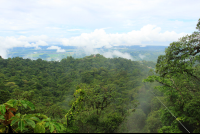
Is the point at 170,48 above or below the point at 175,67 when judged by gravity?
above

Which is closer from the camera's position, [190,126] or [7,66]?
[190,126]

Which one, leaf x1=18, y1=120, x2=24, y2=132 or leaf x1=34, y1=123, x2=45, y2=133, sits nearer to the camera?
leaf x1=18, y1=120, x2=24, y2=132

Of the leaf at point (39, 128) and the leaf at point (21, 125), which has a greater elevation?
the leaf at point (21, 125)

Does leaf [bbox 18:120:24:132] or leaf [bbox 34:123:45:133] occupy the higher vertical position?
leaf [bbox 18:120:24:132]

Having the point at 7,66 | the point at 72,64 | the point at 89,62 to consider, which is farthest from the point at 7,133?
the point at 89,62

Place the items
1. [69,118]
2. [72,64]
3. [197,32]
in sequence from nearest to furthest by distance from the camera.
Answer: [69,118]
[197,32]
[72,64]

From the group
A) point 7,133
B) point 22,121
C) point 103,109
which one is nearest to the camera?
point 22,121

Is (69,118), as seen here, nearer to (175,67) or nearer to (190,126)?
(175,67)

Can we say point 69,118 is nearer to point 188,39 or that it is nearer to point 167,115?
point 167,115

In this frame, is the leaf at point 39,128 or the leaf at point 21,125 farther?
the leaf at point 39,128

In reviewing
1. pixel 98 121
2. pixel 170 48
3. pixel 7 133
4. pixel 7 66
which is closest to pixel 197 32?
pixel 170 48

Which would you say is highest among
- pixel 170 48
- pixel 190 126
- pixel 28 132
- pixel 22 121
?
pixel 170 48
